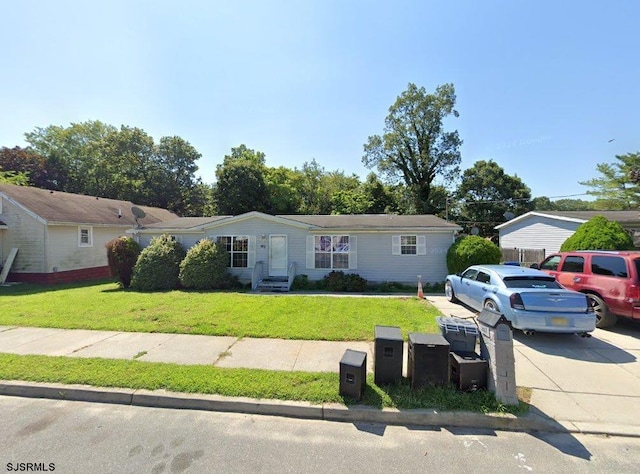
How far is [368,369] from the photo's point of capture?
4832 millimetres

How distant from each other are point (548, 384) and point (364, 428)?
312 centimetres

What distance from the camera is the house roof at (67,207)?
50.5 feet

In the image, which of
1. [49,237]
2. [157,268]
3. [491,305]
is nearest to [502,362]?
[491,305]

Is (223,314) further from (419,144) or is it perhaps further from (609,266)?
(419,144)

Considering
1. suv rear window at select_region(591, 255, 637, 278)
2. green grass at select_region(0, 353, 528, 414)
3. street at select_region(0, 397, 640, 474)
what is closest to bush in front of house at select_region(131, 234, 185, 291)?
green grass at select_region(0, 353, 528, 414)

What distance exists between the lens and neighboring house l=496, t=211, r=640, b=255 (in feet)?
51.5

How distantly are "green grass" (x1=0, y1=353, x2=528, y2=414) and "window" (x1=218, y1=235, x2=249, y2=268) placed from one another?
29.9 feet

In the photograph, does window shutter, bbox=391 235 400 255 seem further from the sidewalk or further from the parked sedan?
the sidewalk

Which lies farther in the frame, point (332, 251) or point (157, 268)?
point (332, 251)

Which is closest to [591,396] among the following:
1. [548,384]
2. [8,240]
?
[548,384]

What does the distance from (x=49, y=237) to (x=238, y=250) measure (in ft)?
33.5

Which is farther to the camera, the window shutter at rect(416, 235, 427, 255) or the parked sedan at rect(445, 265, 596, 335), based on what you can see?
the window shutter at rect(416, 235, 427, 255)

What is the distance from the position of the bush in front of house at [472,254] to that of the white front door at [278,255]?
25.2 ft

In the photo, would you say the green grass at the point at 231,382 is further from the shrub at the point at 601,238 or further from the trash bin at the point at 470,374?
the shrub at the point at 601,238
